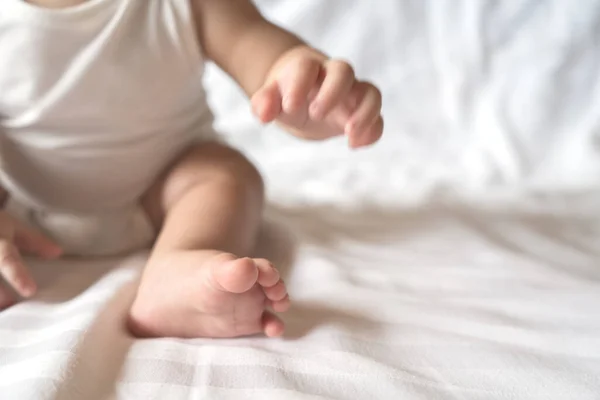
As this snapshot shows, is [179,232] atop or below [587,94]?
below

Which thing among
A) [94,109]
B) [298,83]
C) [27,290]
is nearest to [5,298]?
[27,290]

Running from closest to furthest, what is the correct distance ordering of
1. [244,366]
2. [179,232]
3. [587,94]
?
[244,366] → [179,232] → [587,94]

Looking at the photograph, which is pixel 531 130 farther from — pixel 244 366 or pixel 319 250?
pixel 244 366

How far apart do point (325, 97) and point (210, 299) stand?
0.51 ft

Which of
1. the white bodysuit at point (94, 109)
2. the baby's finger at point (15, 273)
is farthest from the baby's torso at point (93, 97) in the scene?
the baby's finger at point (15, 273)

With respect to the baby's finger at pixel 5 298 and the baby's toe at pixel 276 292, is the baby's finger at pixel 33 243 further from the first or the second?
the baby's toe at pixel 276 292

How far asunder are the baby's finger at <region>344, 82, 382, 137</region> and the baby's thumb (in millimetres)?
291

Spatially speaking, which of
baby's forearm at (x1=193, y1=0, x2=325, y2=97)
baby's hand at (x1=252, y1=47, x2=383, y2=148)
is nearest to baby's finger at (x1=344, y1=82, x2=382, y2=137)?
baby's hand at (x1=252, y1=47, x2=383, y2=148)

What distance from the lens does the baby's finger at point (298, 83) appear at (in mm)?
449

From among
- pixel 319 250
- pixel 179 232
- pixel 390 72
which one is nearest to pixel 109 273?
pixel 179 232

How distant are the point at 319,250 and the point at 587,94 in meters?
0.47

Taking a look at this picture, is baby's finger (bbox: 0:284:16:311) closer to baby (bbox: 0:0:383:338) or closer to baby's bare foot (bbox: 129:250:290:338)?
baby (bbox: 0:0:383:338)

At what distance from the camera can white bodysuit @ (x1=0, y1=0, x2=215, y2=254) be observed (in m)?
0.60

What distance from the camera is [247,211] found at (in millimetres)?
588
